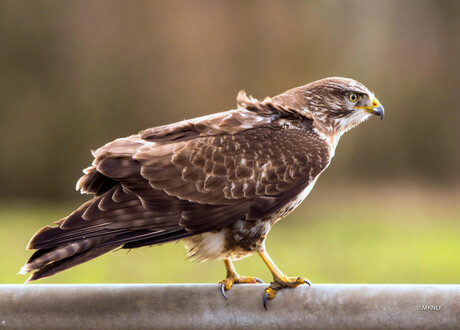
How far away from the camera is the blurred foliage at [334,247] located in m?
11.7

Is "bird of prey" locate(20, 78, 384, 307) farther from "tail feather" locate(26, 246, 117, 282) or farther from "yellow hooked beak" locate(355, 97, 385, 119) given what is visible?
"yellow hooked beak" locate(355, 97, 385, 119)

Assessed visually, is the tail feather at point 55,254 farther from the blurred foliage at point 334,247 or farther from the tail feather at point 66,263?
the blurred foliage at point 334,247

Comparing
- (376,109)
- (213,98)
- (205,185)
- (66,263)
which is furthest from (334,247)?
(66,263)

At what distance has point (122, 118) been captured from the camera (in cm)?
1628

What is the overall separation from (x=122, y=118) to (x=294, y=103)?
1132cm

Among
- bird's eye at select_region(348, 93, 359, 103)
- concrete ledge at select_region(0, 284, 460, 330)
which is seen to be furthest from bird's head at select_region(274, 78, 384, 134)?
concrete ledge at select_region(0, 284, 460, 330)

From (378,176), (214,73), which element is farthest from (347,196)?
(214,73)

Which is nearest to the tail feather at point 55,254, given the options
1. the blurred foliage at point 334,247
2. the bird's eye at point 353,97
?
the bird's eye at point 353,97

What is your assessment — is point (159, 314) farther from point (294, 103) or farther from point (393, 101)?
point (393, 101)

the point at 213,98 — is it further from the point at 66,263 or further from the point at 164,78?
the point at 66,263

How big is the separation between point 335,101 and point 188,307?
242cm

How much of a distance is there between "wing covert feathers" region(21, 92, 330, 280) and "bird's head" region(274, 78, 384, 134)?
42 cm

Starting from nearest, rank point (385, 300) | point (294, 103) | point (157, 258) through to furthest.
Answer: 1. point (385, 300)
2. point (294, 103)
3. point (157, 258)

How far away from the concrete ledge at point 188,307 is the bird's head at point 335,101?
209cm
